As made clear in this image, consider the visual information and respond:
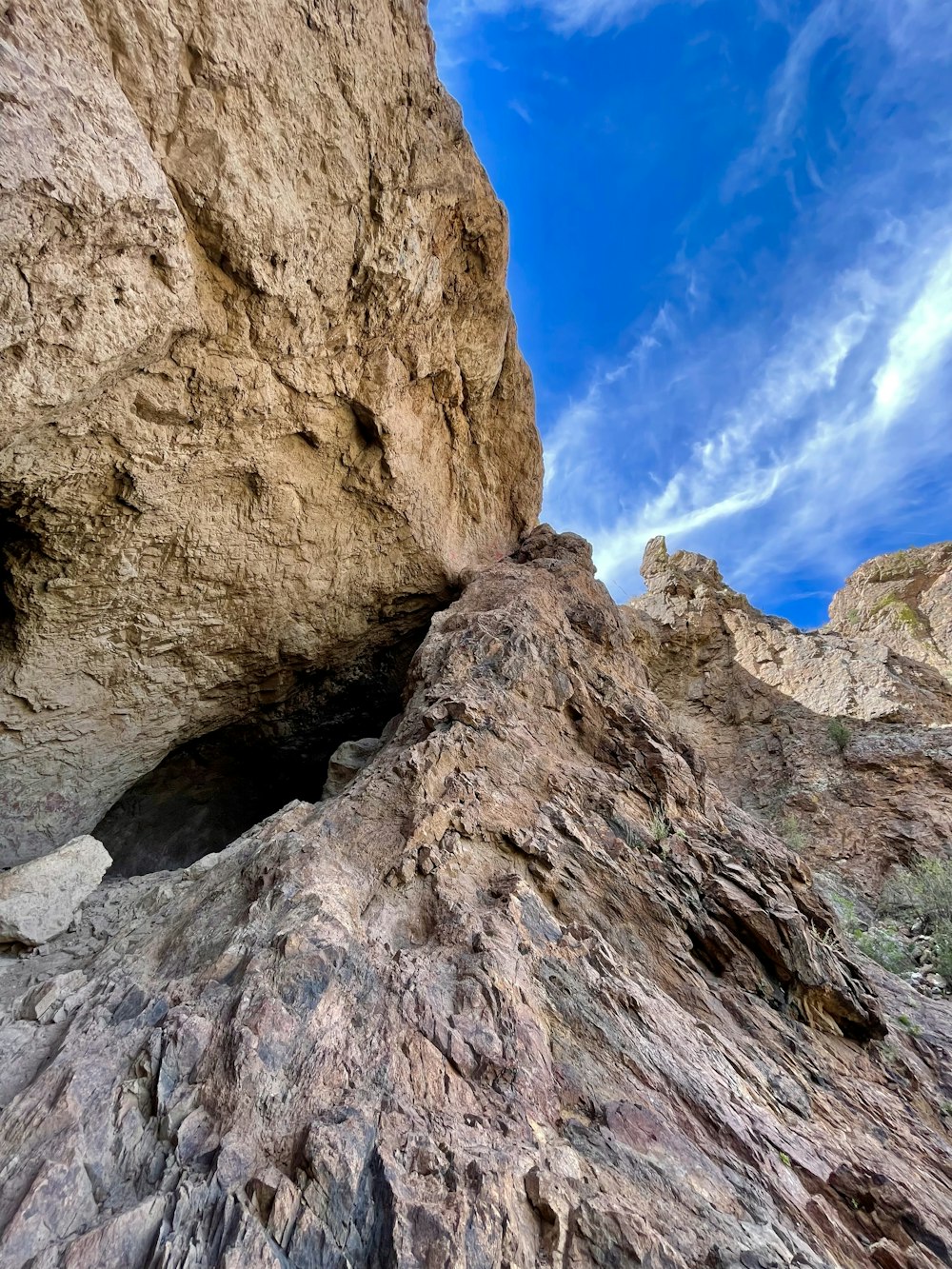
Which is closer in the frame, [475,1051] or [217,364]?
[475,1051]

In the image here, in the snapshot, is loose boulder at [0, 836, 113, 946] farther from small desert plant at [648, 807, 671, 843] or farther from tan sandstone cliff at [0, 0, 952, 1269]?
small desert plant at [648, 807, 671, 843]

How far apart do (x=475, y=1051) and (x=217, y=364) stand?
661cm

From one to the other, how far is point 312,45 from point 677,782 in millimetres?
8257

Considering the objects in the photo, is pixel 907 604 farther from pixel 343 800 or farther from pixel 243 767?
pixel 243 767

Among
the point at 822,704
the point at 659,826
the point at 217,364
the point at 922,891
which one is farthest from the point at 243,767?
the point at 822,704

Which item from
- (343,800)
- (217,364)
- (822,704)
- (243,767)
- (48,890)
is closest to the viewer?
(48,890)

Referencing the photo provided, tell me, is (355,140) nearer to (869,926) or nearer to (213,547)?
(213,547)

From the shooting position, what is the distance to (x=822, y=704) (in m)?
13.5

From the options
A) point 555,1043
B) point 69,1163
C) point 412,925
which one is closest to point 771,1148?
point 555,1043

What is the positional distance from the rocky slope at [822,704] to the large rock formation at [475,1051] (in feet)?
17.2

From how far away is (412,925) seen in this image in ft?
13.1

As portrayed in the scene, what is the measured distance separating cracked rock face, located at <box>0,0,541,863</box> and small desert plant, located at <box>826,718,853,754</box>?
8.90 meters

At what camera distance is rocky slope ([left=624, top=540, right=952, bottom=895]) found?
10.4 metres

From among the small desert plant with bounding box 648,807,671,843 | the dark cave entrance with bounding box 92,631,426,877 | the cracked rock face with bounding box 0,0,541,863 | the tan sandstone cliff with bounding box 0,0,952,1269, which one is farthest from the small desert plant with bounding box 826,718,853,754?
the dark cave entrance with bounding box 92,631,426,877
